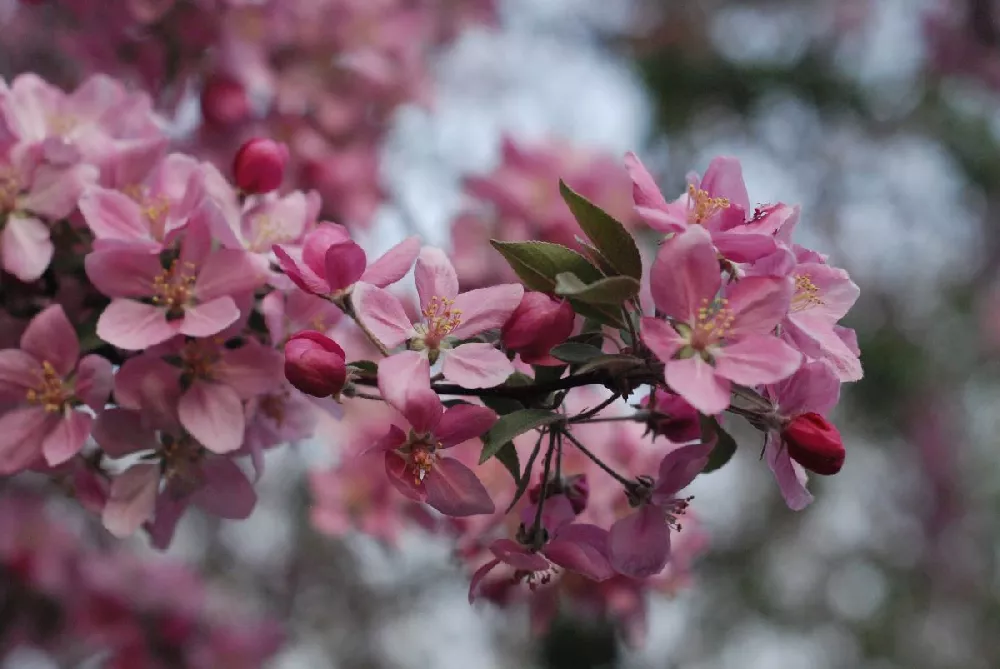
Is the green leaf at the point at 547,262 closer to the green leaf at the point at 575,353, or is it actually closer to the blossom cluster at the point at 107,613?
the green leaf at the point at 575,353

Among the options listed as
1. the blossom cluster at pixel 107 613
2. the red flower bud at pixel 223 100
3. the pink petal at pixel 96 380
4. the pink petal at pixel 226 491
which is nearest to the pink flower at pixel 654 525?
the pink petal at pixel 226 491

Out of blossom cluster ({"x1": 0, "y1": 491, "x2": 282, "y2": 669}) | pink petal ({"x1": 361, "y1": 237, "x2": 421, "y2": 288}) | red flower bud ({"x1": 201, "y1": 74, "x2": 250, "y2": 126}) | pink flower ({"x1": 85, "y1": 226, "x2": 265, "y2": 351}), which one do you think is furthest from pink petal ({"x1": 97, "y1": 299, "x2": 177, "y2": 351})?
blossom cluster ({"x1": 0, "y1": 491, "x2": 282, "y2": 669})

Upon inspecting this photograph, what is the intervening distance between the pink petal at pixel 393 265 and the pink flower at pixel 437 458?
0.12m

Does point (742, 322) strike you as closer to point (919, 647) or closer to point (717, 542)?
point (717, 542)

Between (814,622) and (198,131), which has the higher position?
(198,131)

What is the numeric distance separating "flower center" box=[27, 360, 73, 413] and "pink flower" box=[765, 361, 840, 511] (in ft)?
2.35

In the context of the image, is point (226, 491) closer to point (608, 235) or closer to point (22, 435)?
point (22, 435)

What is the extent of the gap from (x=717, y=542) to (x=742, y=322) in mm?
3786

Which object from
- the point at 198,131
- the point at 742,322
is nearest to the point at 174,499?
the point at 742,322

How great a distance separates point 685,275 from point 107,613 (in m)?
1.86

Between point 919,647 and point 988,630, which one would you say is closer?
point 919,647

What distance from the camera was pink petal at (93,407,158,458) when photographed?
0.98 m

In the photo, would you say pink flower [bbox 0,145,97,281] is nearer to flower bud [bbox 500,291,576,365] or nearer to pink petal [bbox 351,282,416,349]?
pink petal [bbox 351,282,416,349]

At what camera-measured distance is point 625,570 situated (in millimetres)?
880
